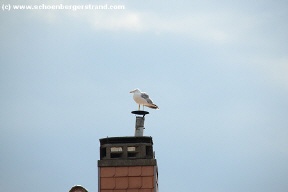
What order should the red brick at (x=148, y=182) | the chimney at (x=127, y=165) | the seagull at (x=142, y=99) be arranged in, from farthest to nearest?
the seagull at (x=142, y=99) < the chimney at (x=127, y=165) < the red brick at (x=148, y=182)

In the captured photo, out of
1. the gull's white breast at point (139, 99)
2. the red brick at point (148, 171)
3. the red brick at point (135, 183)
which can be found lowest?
the red brick at point (135, 183)

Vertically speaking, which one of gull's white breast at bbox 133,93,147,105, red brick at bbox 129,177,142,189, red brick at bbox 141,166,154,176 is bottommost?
red brick at bbox 129,177,142,189

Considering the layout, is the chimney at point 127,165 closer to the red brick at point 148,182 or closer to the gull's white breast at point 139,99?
the red brick at point 148,182

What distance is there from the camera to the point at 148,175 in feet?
79.2

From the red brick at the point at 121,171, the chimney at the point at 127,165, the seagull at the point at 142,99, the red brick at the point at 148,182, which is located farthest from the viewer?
the seagull at the point at 142,99

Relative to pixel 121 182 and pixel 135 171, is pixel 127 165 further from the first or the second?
pixel 121 182

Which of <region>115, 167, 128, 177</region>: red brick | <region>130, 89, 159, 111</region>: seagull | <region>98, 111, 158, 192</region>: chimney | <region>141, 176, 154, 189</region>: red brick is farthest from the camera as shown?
<region>130, 89, 159, 111</region>: seagull

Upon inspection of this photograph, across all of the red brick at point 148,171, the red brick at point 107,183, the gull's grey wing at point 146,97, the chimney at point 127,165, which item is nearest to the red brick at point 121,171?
the chimney at point 127,165

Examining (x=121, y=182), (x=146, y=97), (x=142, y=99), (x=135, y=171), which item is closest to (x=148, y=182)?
(x=135, y=171)

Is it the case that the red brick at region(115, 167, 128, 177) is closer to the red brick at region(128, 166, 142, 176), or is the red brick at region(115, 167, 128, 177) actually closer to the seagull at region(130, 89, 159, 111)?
the red brick at region(128, 166, 142, 176)

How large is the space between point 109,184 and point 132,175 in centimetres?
80

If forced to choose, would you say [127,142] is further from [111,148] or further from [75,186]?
[75,186]

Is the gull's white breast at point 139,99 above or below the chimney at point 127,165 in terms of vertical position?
above

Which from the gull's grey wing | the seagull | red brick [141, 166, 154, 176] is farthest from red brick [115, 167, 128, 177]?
the gull's grey wing
